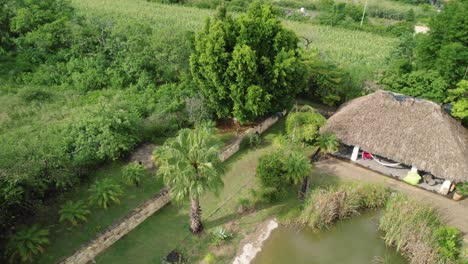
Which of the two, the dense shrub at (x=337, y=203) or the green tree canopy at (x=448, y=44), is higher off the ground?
the green tree canopy at (x=448, y=44)

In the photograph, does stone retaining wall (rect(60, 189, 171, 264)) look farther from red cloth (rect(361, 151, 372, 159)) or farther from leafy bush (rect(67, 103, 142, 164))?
red cloth (rect(361, 151, 372, 159))

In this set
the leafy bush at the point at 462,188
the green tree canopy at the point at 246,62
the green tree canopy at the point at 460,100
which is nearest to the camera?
the leafy bush at the point at 462,188

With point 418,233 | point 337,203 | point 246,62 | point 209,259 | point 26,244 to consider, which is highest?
point 246,62

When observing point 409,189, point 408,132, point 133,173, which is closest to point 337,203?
point 409,189

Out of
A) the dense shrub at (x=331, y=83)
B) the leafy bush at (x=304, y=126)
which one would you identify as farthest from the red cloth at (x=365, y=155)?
the dense shrub at (x=331, y=83)

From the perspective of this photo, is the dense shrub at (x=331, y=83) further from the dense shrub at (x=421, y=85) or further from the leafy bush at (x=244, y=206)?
the leafy bush at (x=244, y=206)

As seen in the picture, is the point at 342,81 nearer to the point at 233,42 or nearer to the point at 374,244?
the point at 233,42

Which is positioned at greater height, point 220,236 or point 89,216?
point 220,236

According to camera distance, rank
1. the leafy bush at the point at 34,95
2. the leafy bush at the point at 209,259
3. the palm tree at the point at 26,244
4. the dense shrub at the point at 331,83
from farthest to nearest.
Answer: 1. the dense shrub at the point at 331,83
2. the leafy bush at the point at 34,95
3. the leafy bush at the point at 209,259
4. the palm tree at the point at 26,244

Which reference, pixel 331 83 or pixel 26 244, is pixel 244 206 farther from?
pixel 331 83
